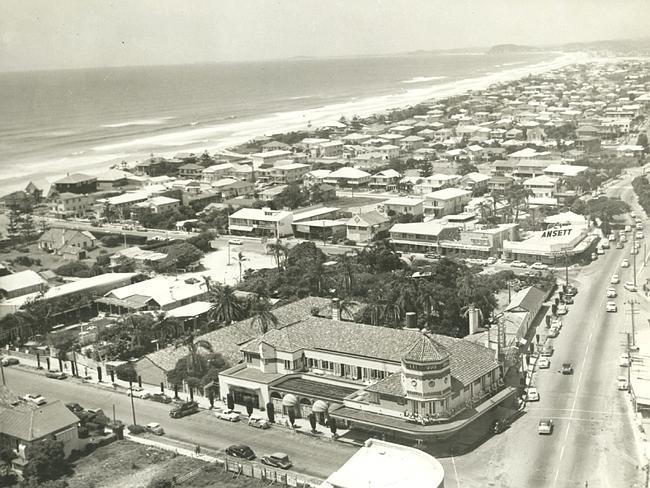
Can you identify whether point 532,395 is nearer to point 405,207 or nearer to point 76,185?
point 405,207

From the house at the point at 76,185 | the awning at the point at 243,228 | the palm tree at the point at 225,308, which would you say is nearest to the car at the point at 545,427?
the palm tree at the point at 225,308

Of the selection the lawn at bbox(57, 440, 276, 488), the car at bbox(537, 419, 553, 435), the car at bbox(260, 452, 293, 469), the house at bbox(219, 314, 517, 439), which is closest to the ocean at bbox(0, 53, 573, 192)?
the house at bbox(219, 314, 517, 439)

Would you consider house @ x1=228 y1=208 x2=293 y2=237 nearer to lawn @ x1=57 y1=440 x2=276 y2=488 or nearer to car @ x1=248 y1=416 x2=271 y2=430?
car @ x1=248 y1=416 x2=271 y2=430

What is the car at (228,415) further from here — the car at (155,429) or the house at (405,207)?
the house at (405,207)

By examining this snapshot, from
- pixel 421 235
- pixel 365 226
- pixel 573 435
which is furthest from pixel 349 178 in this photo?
pixel 573 435

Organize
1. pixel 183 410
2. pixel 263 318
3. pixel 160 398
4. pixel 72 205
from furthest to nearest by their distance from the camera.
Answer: pixel 72 205, pixel 263 318, pixel 160 398, pixel 183 410

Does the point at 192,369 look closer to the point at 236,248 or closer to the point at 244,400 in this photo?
the point at 244,400
